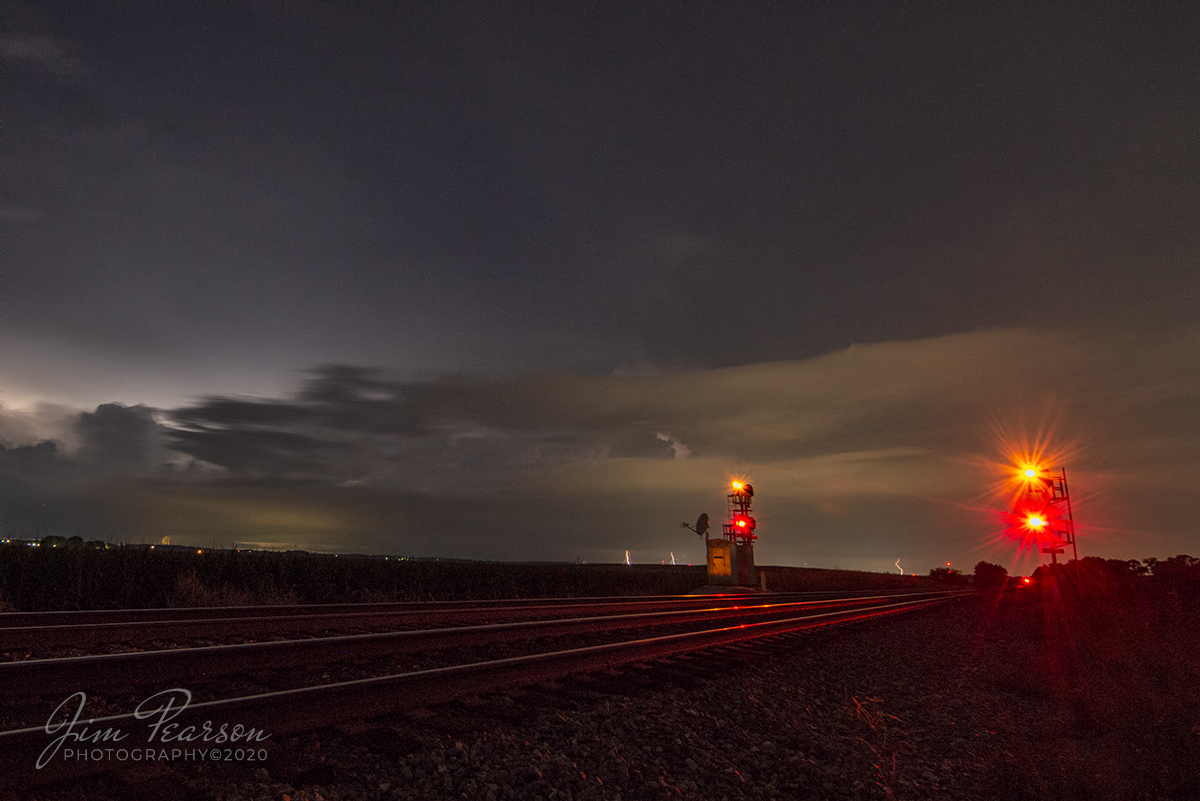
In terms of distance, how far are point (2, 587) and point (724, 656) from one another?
18.6 meters

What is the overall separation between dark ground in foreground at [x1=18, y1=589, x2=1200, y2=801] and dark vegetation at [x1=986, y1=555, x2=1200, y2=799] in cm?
4

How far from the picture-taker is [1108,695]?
40.0ft

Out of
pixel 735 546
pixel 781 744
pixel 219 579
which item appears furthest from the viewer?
pixel 735 546

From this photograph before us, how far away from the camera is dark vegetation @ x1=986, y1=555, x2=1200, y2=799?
7.51m

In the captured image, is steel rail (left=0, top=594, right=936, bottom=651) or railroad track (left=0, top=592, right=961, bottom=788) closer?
railroad track (left=0, top=592, right=961, bottom=788)

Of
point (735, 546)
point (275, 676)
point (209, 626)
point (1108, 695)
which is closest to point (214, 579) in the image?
point (209, 626)

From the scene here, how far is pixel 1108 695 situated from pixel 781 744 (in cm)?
882

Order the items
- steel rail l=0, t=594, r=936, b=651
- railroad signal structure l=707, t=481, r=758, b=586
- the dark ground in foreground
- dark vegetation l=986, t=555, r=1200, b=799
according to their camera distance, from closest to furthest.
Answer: the dark ground in foreground → dark vegetation l=986, t=555, r=1200, b=799 → steel rail l=0, t=594, r=936, b=651 → railroad signal structure l=707, t=481, r=758, b=586

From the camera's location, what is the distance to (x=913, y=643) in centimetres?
1806

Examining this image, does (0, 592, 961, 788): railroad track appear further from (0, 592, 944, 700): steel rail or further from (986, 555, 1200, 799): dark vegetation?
(986, 555, 1200, 799): dark vegetation

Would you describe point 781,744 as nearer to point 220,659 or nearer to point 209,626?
point 220,659

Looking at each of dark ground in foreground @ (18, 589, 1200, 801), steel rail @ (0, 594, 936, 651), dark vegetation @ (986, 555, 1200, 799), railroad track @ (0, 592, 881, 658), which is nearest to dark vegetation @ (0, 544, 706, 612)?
railroad track @ (0, 592, 881, 658)

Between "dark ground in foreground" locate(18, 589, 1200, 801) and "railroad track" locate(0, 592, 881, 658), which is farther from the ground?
"railroad track" locate(0, 592, 881, 658)

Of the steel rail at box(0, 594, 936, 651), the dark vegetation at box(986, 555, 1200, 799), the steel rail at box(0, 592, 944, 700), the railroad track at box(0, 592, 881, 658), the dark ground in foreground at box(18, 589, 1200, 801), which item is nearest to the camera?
the dark ground in foreground at box(18, 589, 1200, 801)
